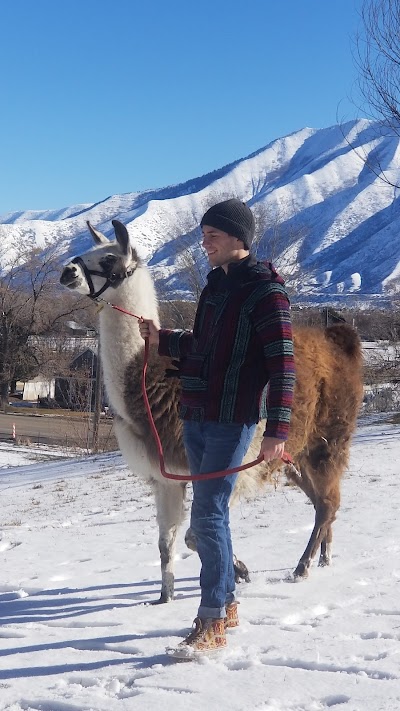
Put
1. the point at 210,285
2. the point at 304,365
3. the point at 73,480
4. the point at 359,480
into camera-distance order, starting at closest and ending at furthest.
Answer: the point at 210,285 → the point at 304,365 → the point at 359,480 → the point at 73,480

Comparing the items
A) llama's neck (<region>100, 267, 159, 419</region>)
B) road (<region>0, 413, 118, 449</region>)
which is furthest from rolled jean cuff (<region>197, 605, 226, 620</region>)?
road (<region>0, 413, 118, 449</region>)

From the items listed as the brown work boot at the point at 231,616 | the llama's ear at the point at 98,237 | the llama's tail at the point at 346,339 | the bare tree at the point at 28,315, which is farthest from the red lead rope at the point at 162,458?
the bare tree at the point at 28,315

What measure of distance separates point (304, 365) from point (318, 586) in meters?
1.46

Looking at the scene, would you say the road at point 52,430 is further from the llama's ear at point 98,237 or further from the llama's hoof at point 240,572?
the llama's hoof at point 240,572

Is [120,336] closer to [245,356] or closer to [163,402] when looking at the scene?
[163,402]

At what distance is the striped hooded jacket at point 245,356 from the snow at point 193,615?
1.03 m

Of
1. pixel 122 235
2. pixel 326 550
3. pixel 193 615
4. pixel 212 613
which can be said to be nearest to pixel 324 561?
pixel 326 550

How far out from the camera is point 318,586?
4805 millimetres

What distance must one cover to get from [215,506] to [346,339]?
2783mm

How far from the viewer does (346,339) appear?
6051mm

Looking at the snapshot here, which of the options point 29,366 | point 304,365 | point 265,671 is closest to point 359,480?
point 304,365

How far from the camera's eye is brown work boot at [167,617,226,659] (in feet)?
11.3

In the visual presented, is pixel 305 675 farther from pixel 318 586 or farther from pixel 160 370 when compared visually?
pixel 160 370

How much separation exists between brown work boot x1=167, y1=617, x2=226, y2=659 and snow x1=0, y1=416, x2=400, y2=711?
0.20ft
